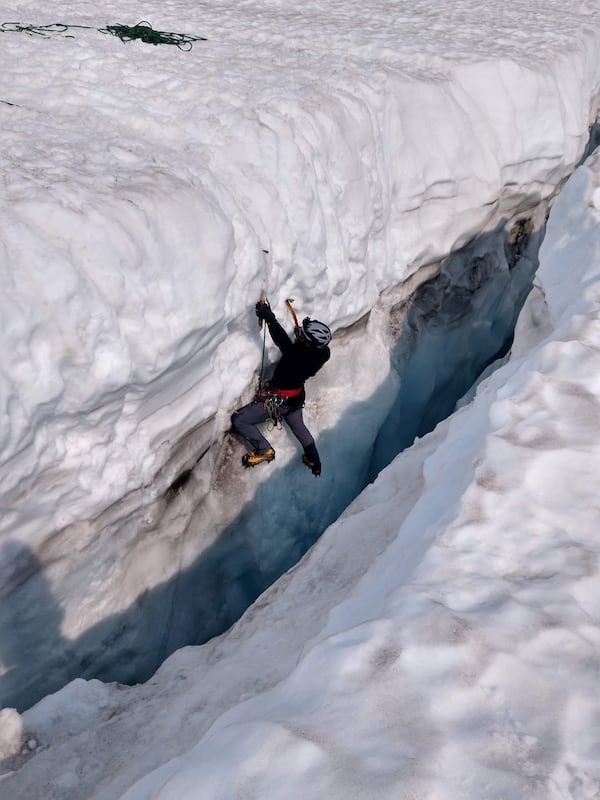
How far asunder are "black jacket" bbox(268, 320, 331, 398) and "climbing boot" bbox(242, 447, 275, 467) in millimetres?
458

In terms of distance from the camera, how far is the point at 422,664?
Result: 1642 millimetres

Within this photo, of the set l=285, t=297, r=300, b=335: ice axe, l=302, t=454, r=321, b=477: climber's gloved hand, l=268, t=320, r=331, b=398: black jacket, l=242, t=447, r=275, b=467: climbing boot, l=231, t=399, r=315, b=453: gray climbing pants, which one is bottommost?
l=302, t=454, r=321, b=477: climber's gloved hand

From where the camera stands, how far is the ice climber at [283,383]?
13.2ft

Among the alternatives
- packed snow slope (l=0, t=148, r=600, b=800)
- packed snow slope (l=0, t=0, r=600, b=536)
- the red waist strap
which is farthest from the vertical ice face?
packed snow slope (l=0, t=148, r=600, b=800)

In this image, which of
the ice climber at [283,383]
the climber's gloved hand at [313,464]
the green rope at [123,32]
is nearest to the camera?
the ice climber at [283,383]

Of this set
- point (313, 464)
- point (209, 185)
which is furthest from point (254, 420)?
point (209, 185)

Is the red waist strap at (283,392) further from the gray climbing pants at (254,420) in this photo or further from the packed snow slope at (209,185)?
the packed snow slope at (209,185)

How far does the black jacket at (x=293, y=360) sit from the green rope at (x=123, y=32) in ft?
9.37

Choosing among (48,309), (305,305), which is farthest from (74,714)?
(305,305)

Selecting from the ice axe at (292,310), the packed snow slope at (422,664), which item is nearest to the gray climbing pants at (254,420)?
the ice axe at (292,310)

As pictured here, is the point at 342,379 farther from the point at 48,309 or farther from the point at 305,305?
the point at 48,309

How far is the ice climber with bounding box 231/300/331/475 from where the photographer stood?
4027 millimetres

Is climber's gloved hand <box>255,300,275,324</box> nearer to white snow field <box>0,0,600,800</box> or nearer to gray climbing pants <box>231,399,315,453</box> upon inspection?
white snow field <box>0,0,600,800</box>

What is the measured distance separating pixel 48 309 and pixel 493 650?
2.23 m
